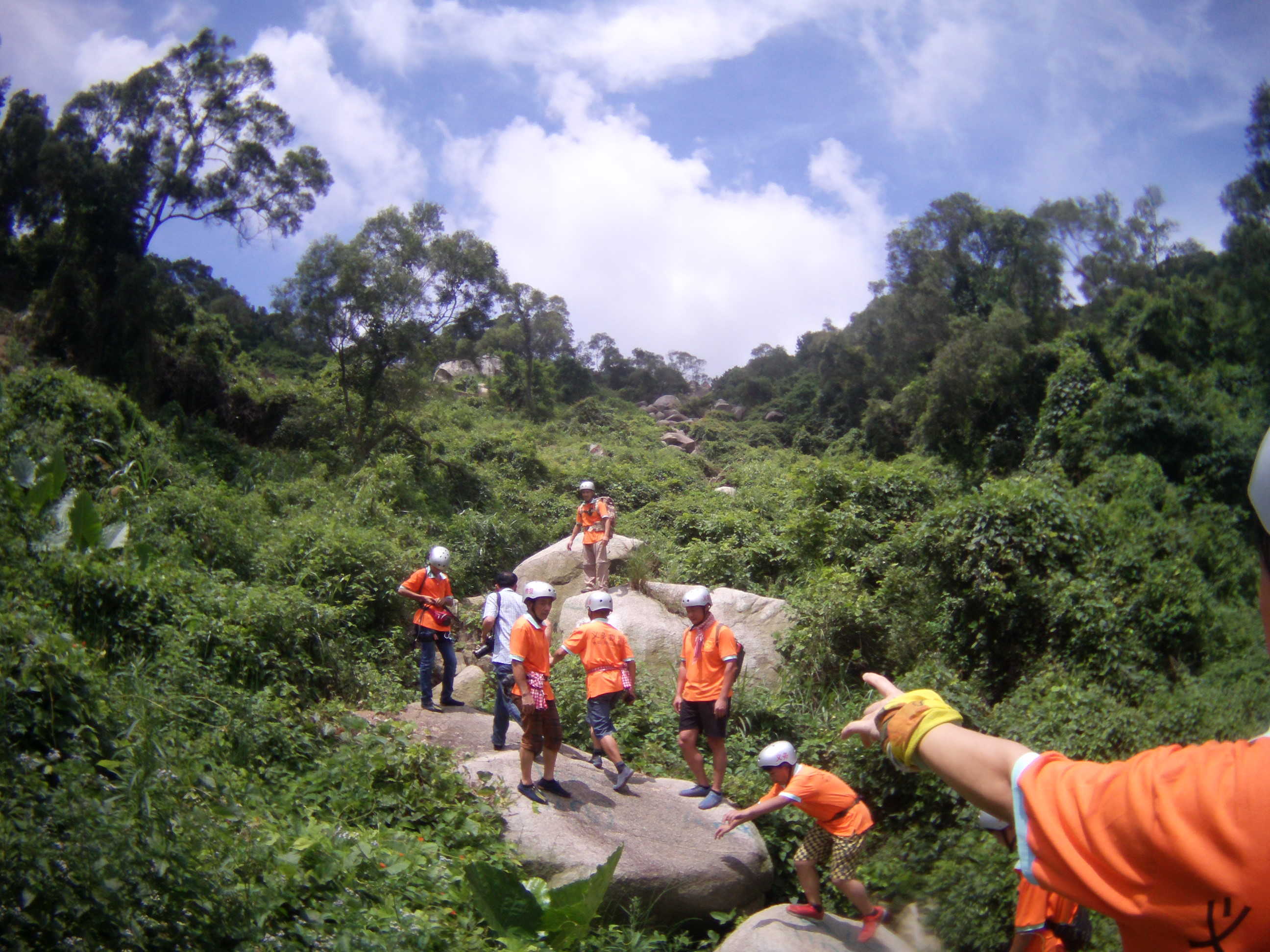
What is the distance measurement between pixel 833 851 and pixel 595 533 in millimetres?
6715

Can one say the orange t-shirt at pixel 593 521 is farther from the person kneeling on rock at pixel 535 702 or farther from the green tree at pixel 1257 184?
the green tree at pixel 1257 184

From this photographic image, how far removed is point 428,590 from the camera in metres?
9.30

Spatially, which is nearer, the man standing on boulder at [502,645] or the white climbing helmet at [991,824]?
the white climbing helmet at [991,824]

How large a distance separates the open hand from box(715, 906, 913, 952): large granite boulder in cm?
424

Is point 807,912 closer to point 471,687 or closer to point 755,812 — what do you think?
point 755,812

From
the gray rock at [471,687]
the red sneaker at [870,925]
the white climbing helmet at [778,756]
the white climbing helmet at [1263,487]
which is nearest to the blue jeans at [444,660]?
the gray rock at [471,687]

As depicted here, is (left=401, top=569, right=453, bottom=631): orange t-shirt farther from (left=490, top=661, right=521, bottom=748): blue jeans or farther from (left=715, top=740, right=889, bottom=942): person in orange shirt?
(left=715, top=740, right=889, bottom=942): person in orange shirt

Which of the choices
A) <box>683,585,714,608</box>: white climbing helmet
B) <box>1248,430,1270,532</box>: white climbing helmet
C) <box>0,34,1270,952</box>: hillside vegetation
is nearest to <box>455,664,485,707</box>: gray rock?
<box>0,34,1270,952</box>: hillside vegetation

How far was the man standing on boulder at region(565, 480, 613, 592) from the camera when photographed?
12086mm

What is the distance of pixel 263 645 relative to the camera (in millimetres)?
8359

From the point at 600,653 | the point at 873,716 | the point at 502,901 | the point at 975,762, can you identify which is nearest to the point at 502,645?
the point at 600,653

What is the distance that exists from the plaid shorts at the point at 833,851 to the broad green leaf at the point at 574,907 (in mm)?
1677

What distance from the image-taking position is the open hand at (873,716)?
1.69 metres

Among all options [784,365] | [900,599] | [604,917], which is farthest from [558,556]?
[784,365]
